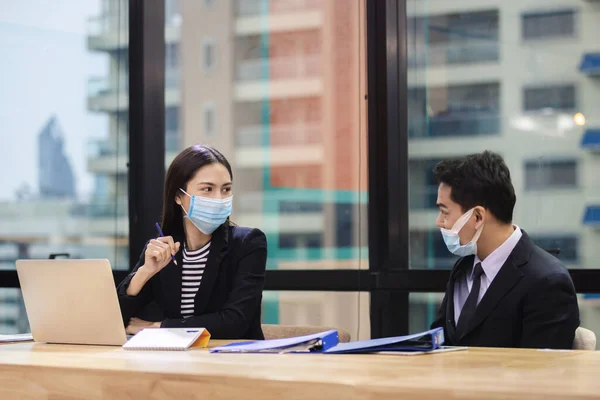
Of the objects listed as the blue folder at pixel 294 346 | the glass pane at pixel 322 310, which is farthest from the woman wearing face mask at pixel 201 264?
the glass pane at pixel 322 310

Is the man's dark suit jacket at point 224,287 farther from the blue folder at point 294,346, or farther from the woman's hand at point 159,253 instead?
the blue folder at point 294,346

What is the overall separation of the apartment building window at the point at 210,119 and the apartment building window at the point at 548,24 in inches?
62.7

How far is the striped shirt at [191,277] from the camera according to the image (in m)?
3.01

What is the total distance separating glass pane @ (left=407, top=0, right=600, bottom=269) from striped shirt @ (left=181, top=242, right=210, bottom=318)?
1152 millimetres

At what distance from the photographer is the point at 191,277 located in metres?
3.03

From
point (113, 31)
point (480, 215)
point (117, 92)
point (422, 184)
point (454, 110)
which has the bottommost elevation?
point (480, 215)

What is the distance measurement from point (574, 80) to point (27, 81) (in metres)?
2.89

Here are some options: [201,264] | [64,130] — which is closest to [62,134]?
[64,130]

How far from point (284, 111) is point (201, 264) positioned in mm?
1355

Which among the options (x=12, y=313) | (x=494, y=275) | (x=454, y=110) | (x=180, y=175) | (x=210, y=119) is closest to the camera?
(x=494, y=275)

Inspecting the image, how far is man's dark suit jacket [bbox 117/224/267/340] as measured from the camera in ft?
9.50

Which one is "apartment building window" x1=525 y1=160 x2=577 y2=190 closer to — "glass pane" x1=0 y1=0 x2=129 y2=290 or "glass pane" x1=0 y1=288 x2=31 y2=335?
"glass pane" x1=0 y1=0 x2=129 y2=290

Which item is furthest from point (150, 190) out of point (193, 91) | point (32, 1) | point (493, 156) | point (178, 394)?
point (178, 394)

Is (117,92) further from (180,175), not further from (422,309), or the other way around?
(422,309)
